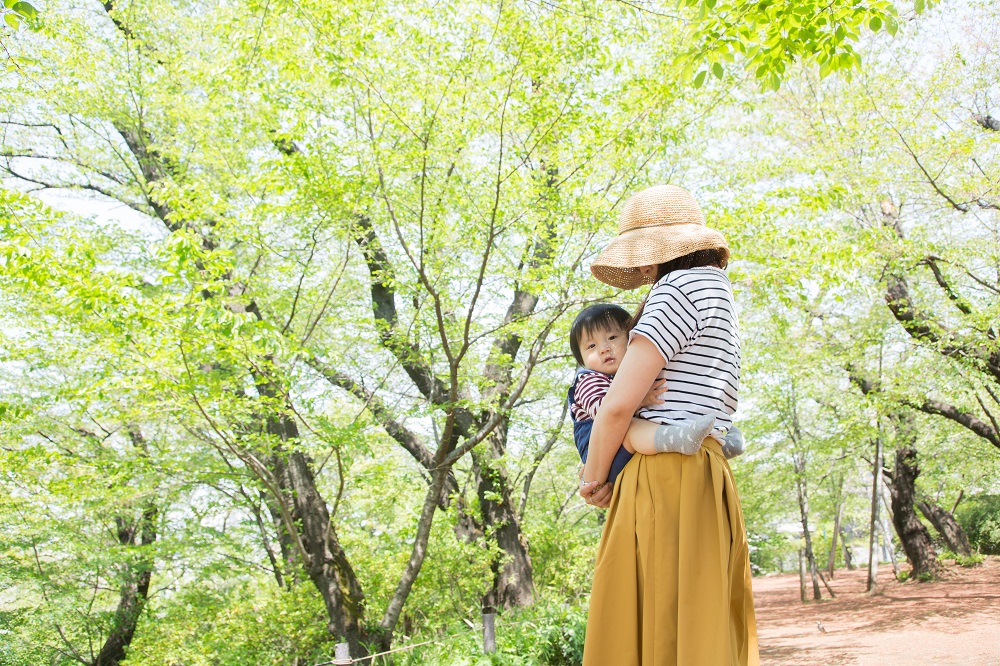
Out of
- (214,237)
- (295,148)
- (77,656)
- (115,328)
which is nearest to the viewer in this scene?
(115,328)

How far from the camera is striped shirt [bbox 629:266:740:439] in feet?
4.92

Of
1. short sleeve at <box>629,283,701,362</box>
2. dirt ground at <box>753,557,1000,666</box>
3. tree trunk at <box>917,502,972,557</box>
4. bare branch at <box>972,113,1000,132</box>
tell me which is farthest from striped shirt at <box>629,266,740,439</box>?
tree trunk at <box>917,502,972,557</box>

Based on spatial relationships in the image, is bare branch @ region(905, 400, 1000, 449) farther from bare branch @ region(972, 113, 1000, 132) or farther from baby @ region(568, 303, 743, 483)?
baby @ region(568, 303, 743, 483)

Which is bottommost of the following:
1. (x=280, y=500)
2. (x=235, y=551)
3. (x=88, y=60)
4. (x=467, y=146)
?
(x=235, y=551)

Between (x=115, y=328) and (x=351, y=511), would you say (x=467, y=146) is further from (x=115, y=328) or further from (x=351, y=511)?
(x=351, y=511)

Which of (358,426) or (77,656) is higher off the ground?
(358,426)

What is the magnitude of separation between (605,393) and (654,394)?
137mm

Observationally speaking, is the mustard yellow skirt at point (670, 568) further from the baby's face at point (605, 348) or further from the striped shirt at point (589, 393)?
the baby's face at point (605, 348)

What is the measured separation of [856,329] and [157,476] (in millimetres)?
10619

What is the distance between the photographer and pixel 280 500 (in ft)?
20.5

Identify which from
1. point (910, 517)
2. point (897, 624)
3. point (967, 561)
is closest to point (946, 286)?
point (897, 624)

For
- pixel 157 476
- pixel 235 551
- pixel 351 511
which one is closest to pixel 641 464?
pixel 157 476

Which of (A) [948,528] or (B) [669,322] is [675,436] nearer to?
(B) [669,322]

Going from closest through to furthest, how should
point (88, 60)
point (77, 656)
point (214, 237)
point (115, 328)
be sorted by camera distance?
point (115, 328)
point (214, 237)
point (88, 60)
point (77, 656)
